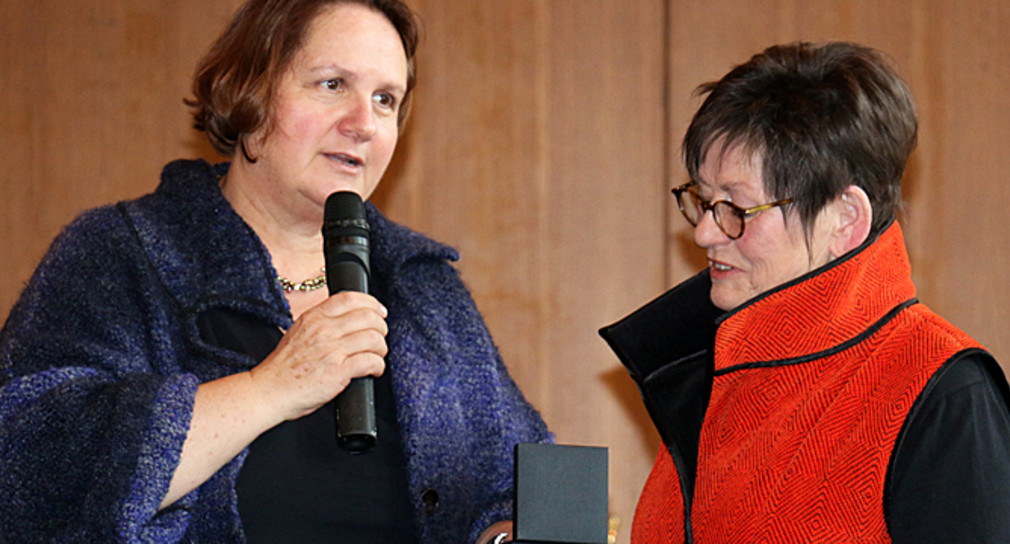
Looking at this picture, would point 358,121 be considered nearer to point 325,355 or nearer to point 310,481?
point 325,355

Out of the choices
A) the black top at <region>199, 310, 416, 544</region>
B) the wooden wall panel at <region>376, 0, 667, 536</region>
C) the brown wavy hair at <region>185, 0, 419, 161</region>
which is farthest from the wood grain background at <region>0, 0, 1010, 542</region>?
the black top at <region>199, 310, 416, 544</region>

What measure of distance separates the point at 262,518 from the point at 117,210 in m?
0.53

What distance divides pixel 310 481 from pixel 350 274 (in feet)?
1.21

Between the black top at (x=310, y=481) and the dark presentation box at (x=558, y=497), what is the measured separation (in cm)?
45

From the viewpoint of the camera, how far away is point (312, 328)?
1.28 m

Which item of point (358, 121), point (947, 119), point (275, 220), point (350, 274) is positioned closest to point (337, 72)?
point (358, 121)

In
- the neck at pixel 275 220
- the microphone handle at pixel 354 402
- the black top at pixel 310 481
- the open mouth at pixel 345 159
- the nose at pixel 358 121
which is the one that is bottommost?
the black top at pixel 310 481

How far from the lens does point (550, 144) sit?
266cm

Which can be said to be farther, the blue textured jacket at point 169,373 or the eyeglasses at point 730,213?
the eyeglasses at point 730,213

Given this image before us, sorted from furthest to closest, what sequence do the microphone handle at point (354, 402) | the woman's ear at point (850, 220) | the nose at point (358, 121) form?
the nose at point (358, 121) < the woman's ear at point (850, 220) < the microphone handle at point (354, 402)

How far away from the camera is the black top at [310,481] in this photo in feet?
4.71

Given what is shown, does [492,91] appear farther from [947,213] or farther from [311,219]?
[947,213]

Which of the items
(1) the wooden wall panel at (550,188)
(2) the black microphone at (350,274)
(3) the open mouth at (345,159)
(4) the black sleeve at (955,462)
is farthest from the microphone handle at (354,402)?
(1) the wooden wall panel at (550,188)

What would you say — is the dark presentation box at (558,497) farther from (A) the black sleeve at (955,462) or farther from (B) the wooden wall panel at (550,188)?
(B) the wooden wall panel at (550,188)
